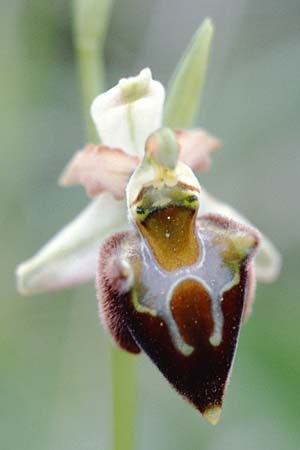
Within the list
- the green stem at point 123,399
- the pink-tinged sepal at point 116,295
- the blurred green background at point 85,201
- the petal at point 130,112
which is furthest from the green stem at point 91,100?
the blurred green background at point 85,201

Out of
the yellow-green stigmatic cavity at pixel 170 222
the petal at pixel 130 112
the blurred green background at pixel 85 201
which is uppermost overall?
the petal at pixel 130 112

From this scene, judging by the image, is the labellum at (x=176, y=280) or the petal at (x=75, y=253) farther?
the petal at (x=75, y=253)

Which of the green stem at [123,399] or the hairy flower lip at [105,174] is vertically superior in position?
the hairy flower lip at [105,174]

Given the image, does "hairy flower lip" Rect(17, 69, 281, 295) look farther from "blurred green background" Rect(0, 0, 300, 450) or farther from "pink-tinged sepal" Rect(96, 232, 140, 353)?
"blurred green background" Rect(0, 0, 300, 450)

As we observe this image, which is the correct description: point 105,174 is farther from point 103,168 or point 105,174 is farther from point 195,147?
point 195,147

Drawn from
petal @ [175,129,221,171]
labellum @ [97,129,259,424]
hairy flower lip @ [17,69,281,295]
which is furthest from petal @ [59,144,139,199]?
labellum @ [97,129,259,424]

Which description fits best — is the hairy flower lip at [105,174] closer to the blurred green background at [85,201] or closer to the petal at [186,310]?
the petal at [186,310]

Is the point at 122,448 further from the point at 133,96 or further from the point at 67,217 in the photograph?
the point at 67,217
